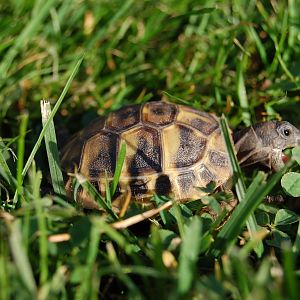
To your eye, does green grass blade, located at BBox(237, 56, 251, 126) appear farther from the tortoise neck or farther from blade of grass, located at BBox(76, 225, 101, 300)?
blade of grass, located at BBox(76, 225, 101, 300)

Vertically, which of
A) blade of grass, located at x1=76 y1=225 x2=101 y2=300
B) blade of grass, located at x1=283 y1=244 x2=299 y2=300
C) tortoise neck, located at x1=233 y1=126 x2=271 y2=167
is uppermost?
blade of grass, located at x1=283 y1=244 x2=299 y2=300

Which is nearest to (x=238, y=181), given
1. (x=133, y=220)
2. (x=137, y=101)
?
(x=133, y=220)

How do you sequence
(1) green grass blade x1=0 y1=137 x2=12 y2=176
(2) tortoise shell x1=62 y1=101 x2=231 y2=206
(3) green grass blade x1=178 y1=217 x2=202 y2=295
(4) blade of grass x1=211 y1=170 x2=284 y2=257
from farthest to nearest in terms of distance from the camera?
(2) tortoise shell x1=62 y1=101 x2=231 y2=206, (1) green grass blade x1=0 y1=137 x2=12 y2=176, (4) blade of grass x1=211 y1=170 x2=284 y2=257, (3) green grass blade x1=178 y1=217 x2=202 y2=295

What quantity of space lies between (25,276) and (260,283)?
806mm

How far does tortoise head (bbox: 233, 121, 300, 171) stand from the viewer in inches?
125

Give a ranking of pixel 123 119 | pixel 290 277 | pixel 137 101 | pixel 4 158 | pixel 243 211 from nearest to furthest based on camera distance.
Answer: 1. pixel 290 277
2. pixel 243 211
3. pixel 4 158
4. pixel 123 119
5. pixel 137 101

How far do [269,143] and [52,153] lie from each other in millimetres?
1414

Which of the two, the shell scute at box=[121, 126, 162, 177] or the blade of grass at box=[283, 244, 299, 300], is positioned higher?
the blade of grass at box=[283, 244, 299, 300]

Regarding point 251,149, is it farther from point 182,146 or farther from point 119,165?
point 119,165

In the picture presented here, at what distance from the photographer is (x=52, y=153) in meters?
2.54

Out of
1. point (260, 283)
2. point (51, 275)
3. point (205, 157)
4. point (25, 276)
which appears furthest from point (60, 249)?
point (205, 157)

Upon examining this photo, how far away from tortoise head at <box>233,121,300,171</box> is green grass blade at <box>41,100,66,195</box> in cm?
125

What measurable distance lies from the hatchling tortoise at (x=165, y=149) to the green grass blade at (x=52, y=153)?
19cm

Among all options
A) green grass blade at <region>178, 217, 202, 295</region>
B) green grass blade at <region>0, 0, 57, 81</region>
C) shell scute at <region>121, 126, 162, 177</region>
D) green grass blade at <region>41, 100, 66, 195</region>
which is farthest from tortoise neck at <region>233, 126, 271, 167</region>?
green grass blade at <region>0, 0, 57, 81</region>
